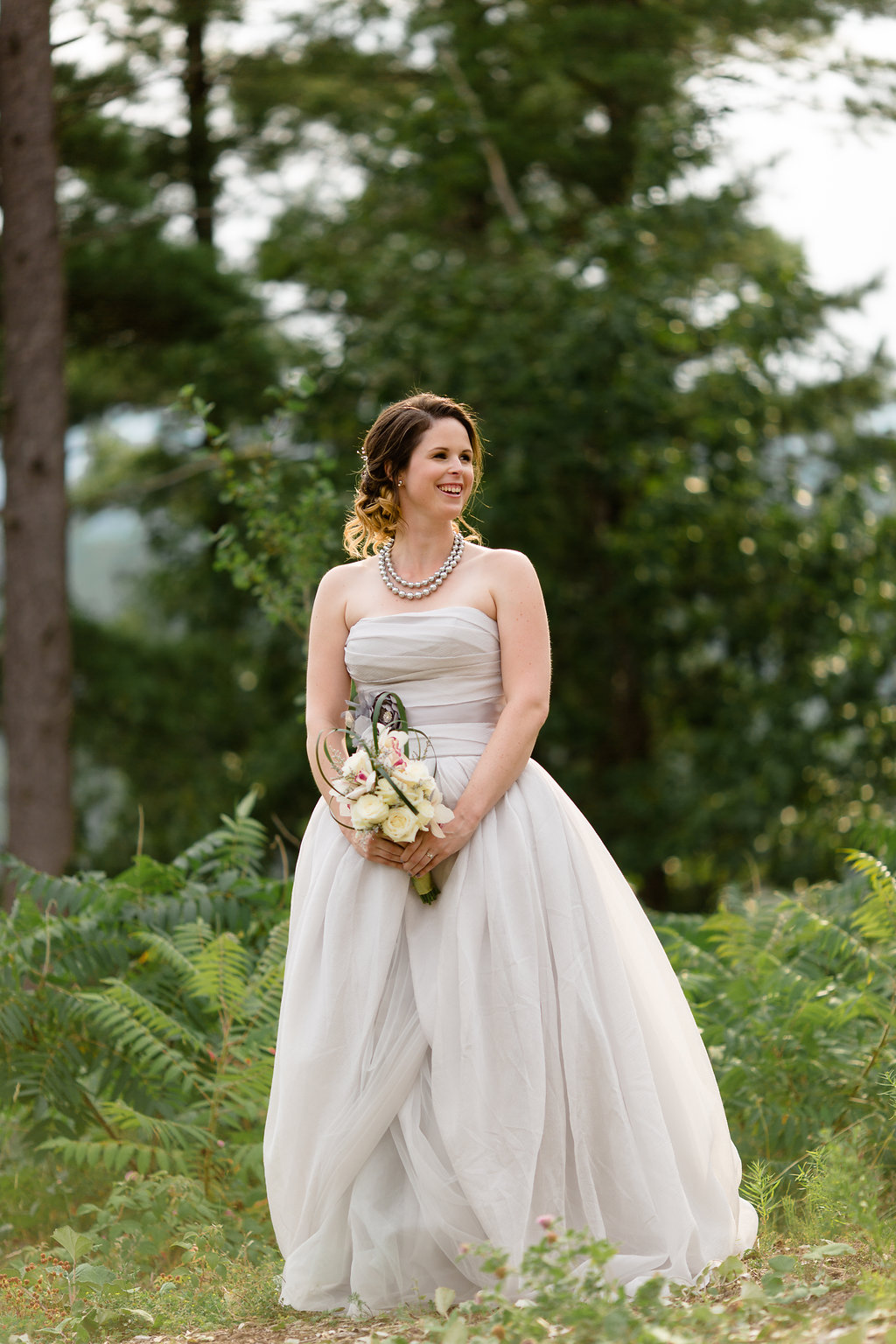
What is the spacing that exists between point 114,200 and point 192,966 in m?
10.7

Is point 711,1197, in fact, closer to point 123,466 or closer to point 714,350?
point 714,350

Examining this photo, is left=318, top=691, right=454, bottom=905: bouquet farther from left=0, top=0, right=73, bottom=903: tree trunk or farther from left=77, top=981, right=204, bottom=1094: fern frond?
left=0, top=0, right=73, bottom=903: tree trunk

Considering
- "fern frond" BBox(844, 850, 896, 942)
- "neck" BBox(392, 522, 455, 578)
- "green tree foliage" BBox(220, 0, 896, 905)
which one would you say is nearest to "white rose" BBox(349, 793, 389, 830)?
"neck" BBox(392, 522, 455, 578)

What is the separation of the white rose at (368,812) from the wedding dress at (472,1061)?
31cm

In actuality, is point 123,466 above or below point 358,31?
below

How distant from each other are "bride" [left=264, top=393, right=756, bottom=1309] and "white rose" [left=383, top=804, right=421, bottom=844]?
167 mm

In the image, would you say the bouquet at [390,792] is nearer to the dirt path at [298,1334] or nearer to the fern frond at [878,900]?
the dirt path at [298,1334]

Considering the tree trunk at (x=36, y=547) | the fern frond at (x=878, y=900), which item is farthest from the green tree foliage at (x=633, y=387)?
the fern frond at (x=878, y=900)

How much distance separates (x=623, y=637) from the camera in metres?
15.0

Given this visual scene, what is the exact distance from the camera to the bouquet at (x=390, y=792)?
12.1 feet

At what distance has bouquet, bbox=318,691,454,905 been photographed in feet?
12.1

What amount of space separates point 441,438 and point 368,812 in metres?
1.22

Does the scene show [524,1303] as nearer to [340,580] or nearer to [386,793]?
[386,793]

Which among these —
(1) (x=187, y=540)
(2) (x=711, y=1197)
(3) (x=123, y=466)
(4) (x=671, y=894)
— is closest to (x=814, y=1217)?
(2) (x=711, y=1197)
